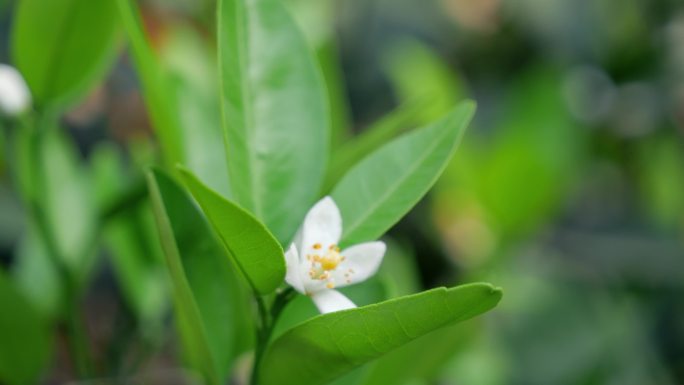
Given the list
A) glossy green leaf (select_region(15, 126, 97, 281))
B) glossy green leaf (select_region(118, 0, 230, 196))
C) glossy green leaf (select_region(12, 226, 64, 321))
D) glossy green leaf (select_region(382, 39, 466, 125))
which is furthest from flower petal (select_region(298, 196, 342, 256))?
glossy green leaf (select_region(382, 39, 466, 125))

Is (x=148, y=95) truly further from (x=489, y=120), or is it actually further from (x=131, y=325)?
(x=489, y=120)

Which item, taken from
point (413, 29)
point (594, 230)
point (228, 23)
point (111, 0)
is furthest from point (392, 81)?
point (228, 23)

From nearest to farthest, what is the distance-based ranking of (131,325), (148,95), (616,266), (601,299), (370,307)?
(370,307), (148,95), (131,325), (601,299), (616,266)

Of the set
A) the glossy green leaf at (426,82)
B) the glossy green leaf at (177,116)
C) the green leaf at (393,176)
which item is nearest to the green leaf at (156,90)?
the glossy green leaf at (177,116)

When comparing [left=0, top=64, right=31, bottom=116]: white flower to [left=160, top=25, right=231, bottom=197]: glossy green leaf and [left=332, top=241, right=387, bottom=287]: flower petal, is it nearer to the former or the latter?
[left=160, top=25, right=231, bottom=197]: glossy green leaf

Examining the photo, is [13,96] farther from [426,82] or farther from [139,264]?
[426,82]

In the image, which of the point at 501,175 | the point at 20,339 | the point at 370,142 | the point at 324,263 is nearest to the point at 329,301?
the point at 324,263
